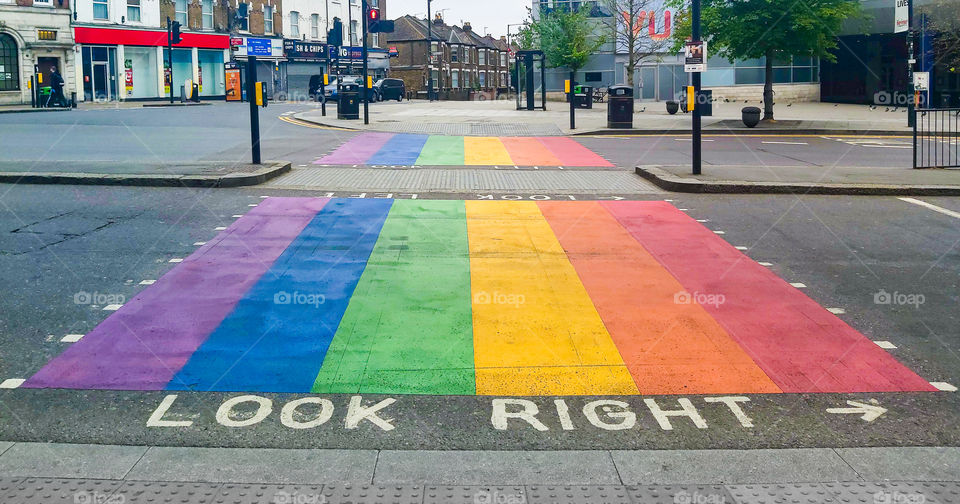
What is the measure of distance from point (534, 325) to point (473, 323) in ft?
1.62

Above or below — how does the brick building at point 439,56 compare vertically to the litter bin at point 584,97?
above

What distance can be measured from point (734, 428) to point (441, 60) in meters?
90.5

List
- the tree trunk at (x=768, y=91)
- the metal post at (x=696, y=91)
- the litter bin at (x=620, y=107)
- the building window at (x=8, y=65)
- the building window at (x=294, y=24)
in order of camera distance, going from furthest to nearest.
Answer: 1. the building window at (x=294, y=24)
2. the building window at (x=8, y=65)
3. the tree trunk at (x=768, y=91)
4. the litter bin at (x=620, y=107)
5. the metal post at (x=696, y=91)

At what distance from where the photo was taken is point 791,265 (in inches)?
379

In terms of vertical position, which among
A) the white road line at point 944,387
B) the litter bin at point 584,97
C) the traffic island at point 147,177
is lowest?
the white road line at point 944,387

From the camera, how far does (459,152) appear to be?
886 inches

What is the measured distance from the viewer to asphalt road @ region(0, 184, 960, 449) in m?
5.05

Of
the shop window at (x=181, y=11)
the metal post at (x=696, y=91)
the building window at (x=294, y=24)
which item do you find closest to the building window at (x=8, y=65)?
the shop window at (x=181, y=11)

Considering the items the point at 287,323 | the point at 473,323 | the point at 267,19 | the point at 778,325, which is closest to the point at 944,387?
the point at 778,325

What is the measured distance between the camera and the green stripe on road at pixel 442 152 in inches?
789

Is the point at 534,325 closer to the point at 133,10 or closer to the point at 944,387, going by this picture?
the point at 944,387

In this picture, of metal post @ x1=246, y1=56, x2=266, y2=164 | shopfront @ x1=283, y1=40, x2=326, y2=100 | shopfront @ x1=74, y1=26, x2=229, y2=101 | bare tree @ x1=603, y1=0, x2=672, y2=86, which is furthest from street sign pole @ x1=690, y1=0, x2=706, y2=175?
shopfront @ x1=283, y1=40, x2=326, y2=100

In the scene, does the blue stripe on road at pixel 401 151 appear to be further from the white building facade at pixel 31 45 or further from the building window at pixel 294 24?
the building window at pixel 294 24

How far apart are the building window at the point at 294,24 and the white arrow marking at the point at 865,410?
68.7 meters
